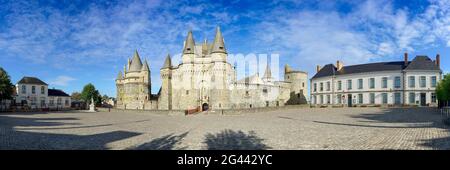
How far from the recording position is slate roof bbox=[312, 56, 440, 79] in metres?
37.2

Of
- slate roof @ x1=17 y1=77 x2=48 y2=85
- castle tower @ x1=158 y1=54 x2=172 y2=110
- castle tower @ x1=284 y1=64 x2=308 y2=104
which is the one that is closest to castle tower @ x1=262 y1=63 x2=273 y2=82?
castle tower @ x1=284 y1=64 x2=308 y2=104

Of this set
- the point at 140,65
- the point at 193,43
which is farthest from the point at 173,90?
the point at 140,65

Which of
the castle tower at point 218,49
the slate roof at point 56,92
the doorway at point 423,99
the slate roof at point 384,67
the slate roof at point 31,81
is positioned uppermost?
the castle tower at point 218,49

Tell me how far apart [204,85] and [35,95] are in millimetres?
39619

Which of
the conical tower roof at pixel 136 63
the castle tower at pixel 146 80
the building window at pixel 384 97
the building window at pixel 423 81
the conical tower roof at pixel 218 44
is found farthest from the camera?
the conical tower roof at pixel 136 63

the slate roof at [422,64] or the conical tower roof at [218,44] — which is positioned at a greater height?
the conical tower roof at [218,44]

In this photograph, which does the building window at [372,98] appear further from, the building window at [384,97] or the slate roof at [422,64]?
the slate roof at [422,64]

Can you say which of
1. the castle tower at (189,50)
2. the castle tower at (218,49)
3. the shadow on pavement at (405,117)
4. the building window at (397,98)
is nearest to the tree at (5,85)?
the castle tower at (189,50)

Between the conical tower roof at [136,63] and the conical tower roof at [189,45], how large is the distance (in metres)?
16.6

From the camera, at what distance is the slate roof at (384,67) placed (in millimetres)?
37188

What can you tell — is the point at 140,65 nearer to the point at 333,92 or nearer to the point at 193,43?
the point at 193,43

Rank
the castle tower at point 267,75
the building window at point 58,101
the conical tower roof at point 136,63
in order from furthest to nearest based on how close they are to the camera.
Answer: the castle tower at point 267,75 < the conical tower roof at point 136,63 < the building window at point 58,101

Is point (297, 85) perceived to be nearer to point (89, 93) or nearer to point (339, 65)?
point (339, 65)

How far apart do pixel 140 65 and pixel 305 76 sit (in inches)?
1734
